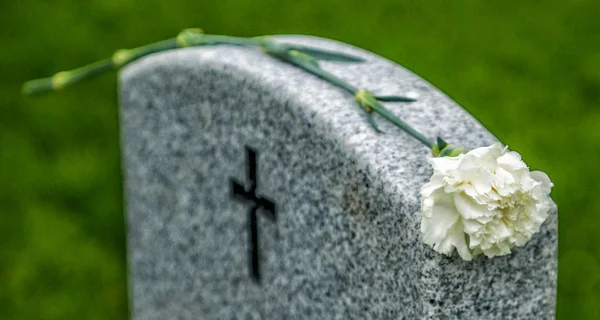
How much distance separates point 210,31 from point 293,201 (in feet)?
7.51

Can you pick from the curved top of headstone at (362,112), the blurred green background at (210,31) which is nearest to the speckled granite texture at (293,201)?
the curved top of headstone at (362,112)

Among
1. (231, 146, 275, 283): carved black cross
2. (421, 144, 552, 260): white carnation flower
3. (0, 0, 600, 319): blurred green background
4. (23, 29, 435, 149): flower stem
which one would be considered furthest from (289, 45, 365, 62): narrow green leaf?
(0, 0, 600, 319): blurred green background

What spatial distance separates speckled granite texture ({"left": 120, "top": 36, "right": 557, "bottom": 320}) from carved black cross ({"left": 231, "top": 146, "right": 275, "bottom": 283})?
0.02 metres

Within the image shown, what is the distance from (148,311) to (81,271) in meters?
0.74

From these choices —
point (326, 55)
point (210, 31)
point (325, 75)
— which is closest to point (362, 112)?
point (325, 75)

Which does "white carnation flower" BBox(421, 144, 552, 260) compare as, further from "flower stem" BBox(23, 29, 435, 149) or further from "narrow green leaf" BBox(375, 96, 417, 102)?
"narrow green leaf" BBox(375, 96, 417, 102)

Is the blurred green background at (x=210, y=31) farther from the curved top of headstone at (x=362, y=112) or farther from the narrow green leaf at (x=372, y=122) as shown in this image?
the narrow green leaf at (x=372, y=122)

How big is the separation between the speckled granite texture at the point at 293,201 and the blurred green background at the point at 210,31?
2.39ft

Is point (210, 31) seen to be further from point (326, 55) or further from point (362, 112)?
point (362, 112)

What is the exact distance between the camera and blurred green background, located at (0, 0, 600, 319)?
3006 millimetres

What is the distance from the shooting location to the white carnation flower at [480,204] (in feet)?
4.25

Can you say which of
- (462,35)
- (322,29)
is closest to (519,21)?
(462,35)

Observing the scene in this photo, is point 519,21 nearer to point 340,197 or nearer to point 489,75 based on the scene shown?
point 489,75

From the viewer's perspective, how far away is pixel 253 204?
6.24ft
